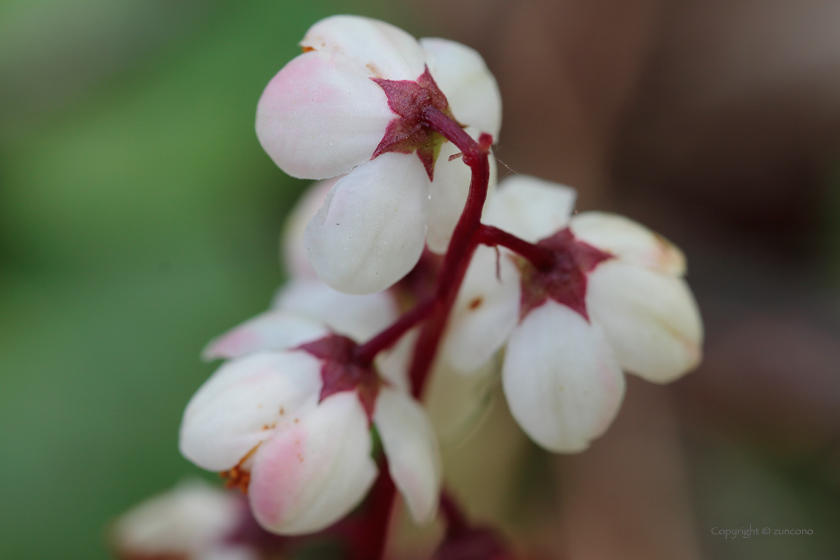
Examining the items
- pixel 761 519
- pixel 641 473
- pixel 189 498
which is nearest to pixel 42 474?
pixel 189 498

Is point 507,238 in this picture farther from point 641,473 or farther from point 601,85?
point 601,85

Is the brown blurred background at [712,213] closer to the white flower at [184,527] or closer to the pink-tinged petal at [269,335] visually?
the white flower at [184,527]

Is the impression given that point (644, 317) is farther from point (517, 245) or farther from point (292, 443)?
point (292, 443)

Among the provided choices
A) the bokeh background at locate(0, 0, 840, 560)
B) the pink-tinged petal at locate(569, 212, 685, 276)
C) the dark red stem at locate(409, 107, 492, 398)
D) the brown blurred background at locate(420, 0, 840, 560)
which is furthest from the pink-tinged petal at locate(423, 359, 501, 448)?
the brown blurred background at locate(420, 0, 840, 560)

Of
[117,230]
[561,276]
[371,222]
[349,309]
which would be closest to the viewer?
[371,222]

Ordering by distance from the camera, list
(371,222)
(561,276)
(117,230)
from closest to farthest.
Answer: (371,222)
(561,276)
(117,230)

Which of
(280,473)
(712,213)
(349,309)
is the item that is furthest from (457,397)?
(712,213)

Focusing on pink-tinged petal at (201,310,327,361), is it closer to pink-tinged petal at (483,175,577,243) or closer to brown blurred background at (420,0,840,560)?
pink-tinged petal at (483,175,577,243)

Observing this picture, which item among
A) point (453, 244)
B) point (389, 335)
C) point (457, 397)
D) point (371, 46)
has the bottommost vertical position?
point (457, 397)
